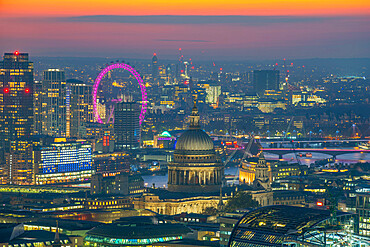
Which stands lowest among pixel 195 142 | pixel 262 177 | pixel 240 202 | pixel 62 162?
pixel 240 202

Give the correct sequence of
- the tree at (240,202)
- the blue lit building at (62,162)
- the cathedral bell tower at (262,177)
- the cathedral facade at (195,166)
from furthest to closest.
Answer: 1. the blue lit building at (62,162)
2. the cathedral bell tower at (262,177)
3. the cathedral facade at (195,166)
4. the tree at (240,202)

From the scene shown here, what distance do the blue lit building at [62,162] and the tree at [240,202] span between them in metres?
60.0

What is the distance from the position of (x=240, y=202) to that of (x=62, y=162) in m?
72.9

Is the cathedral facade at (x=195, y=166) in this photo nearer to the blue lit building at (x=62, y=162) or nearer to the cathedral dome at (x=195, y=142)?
the cathedral dome at (x=195, y=142)

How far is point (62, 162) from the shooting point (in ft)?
619

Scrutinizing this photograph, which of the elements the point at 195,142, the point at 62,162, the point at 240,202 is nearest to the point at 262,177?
the point at 195,142

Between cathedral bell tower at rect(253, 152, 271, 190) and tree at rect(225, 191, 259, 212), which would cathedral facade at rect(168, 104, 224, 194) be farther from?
cathedral bell tower at rect(253, 152, 271, 190)

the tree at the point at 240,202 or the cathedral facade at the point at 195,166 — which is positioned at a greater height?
the cathedral facade at the point at 195,166

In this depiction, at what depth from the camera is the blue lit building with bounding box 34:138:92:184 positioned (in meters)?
181

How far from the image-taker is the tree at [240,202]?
384 feet

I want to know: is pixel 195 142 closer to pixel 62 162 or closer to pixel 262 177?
pixel 262 177

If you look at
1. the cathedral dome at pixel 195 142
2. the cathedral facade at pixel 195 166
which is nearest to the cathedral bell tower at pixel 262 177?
the cathedral facade at pixel 195 166

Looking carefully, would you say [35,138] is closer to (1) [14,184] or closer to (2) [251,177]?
(1) [14,184]

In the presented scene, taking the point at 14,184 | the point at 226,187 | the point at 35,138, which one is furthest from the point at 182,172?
the point at 35,138
